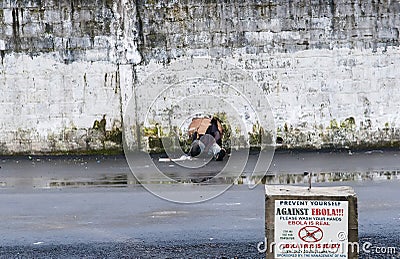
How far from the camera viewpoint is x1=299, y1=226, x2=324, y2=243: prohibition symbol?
253 inches

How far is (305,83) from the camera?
16250 mm

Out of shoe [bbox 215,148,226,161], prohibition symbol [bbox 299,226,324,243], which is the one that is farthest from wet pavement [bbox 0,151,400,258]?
prohibition symbol [bbox 299,226,324,243]

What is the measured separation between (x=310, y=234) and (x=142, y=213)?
418cm

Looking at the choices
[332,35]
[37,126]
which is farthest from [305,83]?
[37,126]

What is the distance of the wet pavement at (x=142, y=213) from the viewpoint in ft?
27.9

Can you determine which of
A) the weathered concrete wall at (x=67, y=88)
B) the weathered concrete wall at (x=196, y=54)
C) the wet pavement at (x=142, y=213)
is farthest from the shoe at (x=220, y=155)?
the weathered concrete wall at (x=67, y=88)

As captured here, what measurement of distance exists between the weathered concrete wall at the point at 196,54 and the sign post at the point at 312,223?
32.0ft

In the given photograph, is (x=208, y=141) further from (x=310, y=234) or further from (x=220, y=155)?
(x=310, y=234)

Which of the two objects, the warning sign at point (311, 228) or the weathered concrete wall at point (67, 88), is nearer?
the warning sign at point (311, 228)

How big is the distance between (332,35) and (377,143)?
2349 mm

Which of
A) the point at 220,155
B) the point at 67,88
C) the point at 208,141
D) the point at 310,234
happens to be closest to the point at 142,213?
the point at 310,234

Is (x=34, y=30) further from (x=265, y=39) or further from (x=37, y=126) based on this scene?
(x=265, y=39)

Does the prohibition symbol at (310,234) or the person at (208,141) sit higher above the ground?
the prohibition symbol at (310,234)

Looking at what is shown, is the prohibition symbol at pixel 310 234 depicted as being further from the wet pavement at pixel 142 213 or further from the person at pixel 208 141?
the person at pixel 208 141
